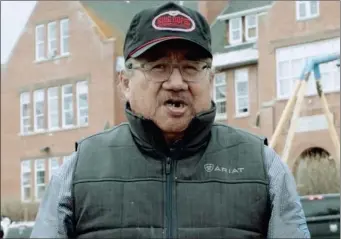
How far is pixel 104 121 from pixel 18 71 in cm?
623

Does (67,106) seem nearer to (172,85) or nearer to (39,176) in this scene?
(39,176)

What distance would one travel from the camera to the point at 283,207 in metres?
3.14

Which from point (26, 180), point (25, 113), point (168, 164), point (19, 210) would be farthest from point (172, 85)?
point (25, 113)

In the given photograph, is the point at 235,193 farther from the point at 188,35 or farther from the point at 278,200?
the point at 188,35

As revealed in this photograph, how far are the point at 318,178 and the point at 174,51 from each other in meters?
22.7

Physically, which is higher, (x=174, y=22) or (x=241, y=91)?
(x=241, y=91)

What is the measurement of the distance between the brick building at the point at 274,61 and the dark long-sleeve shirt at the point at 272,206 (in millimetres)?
26237

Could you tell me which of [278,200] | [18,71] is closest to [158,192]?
[278,200]

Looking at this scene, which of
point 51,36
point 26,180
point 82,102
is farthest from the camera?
point 26,180

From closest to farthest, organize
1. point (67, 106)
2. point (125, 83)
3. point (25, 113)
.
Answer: point (125, 83) → point (67, 106) → point (25, 113)

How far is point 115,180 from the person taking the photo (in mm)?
3215

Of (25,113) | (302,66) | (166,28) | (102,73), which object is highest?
(102,73)

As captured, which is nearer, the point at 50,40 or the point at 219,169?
the point at 219,169

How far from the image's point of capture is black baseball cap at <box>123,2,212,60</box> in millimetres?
3244
